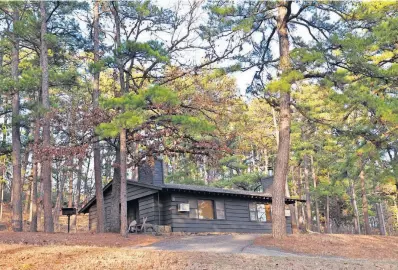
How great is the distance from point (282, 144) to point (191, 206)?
7.14 meters

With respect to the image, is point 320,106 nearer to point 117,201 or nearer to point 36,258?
point 117,201

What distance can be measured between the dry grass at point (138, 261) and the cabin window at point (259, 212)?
522 inches

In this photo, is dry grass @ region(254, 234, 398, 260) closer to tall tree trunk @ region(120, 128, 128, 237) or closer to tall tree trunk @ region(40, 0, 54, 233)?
tall tree trunk @ region(120, 128, 128, 237)

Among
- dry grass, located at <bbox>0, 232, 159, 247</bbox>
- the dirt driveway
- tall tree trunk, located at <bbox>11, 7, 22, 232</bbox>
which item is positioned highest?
tall tree trunk, located at <bbox>11, 7, 22, 232</bbox>

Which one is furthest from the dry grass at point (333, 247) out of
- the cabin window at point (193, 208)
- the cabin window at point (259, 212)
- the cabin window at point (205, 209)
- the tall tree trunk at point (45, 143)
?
the tall tree trunk at point (45, 143)

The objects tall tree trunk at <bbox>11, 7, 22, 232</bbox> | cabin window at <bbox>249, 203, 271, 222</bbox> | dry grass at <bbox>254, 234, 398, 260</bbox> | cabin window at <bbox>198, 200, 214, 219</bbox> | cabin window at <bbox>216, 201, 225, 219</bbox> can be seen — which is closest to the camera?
dry grass at <bbox>254, 234, 398, 260</bbox>

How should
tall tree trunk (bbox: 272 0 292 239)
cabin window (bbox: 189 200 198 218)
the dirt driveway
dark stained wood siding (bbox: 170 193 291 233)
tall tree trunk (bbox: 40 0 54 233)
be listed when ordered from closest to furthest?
the dirt driveway
tall tree trunk (bbox: 272 0 292 239)
tall tree trunk (bbox: 40 0 54 233)
dark stained wood siding (bbox: 170 193 291 233)
cabin window (bbox: 189 200 198 218)

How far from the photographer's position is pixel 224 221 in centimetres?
2028

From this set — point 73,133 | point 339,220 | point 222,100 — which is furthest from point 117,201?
point 339,220

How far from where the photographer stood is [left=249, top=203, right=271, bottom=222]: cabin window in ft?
72.3

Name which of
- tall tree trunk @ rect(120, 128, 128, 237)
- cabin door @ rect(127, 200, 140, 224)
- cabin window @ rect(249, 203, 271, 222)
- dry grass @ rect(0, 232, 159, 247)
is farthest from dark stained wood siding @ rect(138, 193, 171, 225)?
cabin window @ rect(249, 203, 271, 222)

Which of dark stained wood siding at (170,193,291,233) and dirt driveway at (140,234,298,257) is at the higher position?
dark stained wood siding at (170,193,291,233)

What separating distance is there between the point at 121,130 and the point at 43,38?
6215 mm

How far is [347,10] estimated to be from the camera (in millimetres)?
13344
